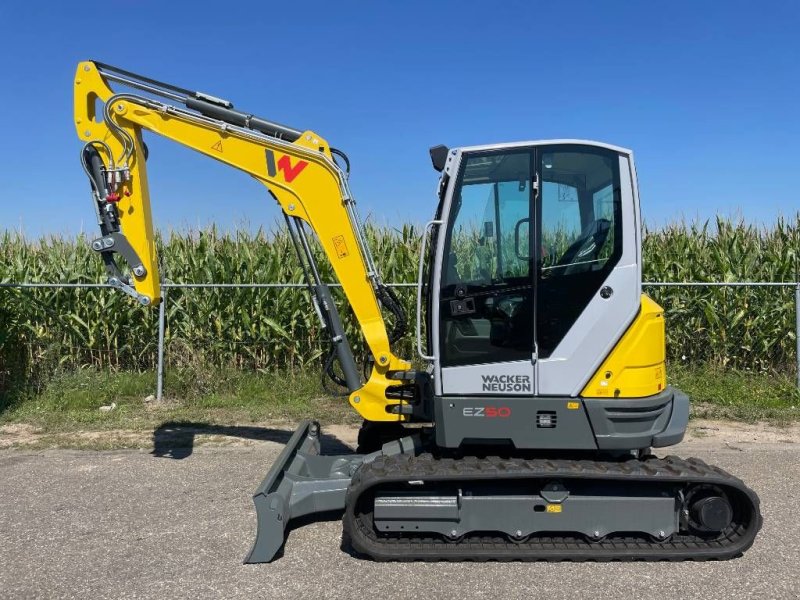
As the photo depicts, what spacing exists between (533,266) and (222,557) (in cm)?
294

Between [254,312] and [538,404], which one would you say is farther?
[254,312]

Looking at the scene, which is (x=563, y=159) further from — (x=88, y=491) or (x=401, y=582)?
(x=88, y=491)

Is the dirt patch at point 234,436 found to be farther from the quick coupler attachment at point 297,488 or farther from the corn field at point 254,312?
the corn field at point 254,312

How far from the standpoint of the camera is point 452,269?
174 inches

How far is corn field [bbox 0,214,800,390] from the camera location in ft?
33.0

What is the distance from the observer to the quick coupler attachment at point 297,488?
13.8 ft

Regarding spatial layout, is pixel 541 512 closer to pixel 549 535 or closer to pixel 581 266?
pixel 549 535

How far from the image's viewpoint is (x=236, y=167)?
5215 millimetres

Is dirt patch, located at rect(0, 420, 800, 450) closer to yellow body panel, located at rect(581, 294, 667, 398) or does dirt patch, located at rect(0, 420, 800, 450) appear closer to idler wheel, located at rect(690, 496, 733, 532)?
idler wheel, located at rect(690, 496, 733, 532)

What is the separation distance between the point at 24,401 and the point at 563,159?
8393 millimetres

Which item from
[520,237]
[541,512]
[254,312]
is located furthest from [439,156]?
[254,312]

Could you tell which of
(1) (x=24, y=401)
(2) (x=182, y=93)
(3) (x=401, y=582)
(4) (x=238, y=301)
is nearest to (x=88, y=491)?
(3) (x=401, y=582)

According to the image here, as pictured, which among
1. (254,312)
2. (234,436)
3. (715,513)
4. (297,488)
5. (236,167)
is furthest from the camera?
(254,312)

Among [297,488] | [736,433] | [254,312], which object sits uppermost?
[254,312]
